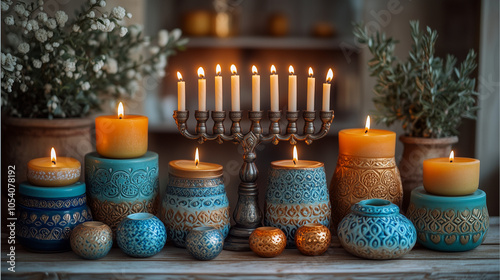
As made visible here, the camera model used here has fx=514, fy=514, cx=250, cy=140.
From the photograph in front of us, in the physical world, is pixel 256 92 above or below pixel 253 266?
above

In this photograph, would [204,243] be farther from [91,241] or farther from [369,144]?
[369,144]

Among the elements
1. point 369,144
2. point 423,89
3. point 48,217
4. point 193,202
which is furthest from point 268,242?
point 423,89

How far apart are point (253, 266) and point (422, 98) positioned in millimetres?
533

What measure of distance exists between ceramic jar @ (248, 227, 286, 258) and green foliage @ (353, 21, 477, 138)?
1.39 feet

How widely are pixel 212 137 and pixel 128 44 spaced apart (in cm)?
49

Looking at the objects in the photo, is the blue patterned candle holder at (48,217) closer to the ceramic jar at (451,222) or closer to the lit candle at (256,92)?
the lit candle at (256,92)

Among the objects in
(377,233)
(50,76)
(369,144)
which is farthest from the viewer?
(50,76)

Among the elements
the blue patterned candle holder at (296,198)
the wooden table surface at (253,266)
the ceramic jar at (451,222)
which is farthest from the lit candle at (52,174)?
the ceramic jar at (451,222)

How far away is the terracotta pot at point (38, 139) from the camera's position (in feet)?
3.57

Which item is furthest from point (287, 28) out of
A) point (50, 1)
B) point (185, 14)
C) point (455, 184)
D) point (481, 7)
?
point (455, 184)

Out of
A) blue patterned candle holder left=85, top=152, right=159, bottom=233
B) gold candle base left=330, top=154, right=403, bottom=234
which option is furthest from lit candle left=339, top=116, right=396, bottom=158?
blue patterned candle holder left=85, top=152, right=159, bottom=233

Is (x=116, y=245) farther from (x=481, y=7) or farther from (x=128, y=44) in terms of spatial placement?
(x=481, y=7)

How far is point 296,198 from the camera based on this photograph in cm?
92

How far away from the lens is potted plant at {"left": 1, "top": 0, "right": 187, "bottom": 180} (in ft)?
3.29
